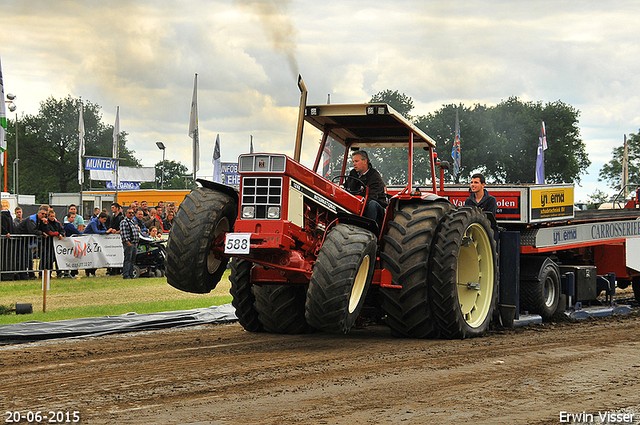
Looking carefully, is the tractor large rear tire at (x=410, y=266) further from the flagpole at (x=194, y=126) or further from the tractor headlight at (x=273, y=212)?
the flagpole at (x=194, y=126)

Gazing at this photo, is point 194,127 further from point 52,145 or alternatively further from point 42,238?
point 52,145

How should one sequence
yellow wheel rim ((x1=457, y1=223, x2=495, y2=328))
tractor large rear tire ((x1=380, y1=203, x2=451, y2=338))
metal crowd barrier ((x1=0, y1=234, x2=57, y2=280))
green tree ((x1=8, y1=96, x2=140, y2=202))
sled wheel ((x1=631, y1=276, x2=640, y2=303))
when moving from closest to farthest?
1. tractor large rear tire ((x1=380, y1=203, x2=451, y2=338))
2. yellow wheel rim ((x1=457, y1=223, x2=495, y2=328))
3. sled wheel ((x1=631, y1=276, x2=640, y2=303))
4. metal crowd barrier ((x1=0, y1=234, x2=57, y2=280))
5. green tree ((x1=8, y1=96, x2=140, y2=202))

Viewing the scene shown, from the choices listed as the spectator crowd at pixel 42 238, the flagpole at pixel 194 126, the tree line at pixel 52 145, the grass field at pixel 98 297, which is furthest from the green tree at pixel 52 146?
the grass field at pixel 98 297

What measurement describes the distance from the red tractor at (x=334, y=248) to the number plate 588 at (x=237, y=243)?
0.01 meters

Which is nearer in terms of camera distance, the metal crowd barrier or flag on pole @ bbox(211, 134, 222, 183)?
the metal crowd barrier

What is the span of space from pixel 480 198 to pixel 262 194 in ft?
13.6

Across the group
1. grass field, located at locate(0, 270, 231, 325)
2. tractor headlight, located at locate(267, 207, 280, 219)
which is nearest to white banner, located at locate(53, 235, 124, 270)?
grass field, located at locate(0, 270, 231, 325)

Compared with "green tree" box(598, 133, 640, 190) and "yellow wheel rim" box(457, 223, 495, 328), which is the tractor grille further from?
"green tree" box(598, 133, 640, 190)

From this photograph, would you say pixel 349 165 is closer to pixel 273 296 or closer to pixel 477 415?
pixel 273 296

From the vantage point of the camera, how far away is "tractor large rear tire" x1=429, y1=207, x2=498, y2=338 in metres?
8.23

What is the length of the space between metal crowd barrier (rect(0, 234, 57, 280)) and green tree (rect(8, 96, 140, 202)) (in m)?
60.4

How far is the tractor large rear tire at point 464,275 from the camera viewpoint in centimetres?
823

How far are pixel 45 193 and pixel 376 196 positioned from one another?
74471mm

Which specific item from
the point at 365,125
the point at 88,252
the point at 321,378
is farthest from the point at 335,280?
the point at 88,252
